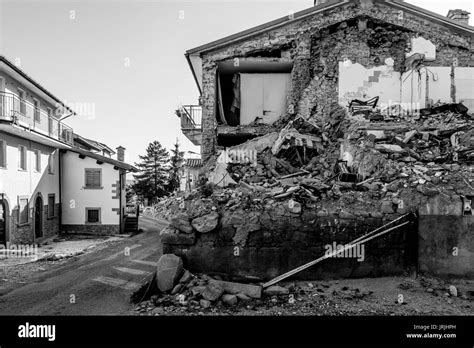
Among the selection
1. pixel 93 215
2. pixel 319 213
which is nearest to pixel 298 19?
pixel 319 213

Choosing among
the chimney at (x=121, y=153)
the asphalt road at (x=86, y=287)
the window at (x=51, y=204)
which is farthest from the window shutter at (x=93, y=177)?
the chimney at (x=121, y=153)

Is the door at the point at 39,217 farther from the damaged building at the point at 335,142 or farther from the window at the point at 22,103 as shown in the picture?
the damaged building at the point at 335,142

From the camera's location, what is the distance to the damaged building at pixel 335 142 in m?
6.70

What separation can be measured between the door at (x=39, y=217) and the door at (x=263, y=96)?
12.7 metres

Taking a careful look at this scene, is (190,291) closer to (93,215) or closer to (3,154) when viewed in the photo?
(3,154)

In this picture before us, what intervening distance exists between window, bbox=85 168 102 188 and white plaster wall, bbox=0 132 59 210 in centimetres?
180

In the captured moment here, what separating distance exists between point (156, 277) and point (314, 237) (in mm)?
3621

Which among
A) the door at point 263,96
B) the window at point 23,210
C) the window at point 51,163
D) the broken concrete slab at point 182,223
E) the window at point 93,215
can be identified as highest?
the door at point 263,96

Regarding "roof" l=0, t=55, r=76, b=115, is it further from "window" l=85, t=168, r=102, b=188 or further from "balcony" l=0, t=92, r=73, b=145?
"window" l=85, t=168, r=102, b=188

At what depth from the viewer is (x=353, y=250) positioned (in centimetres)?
663

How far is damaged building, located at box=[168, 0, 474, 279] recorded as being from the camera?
670 cm

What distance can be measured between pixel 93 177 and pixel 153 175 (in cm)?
2281
